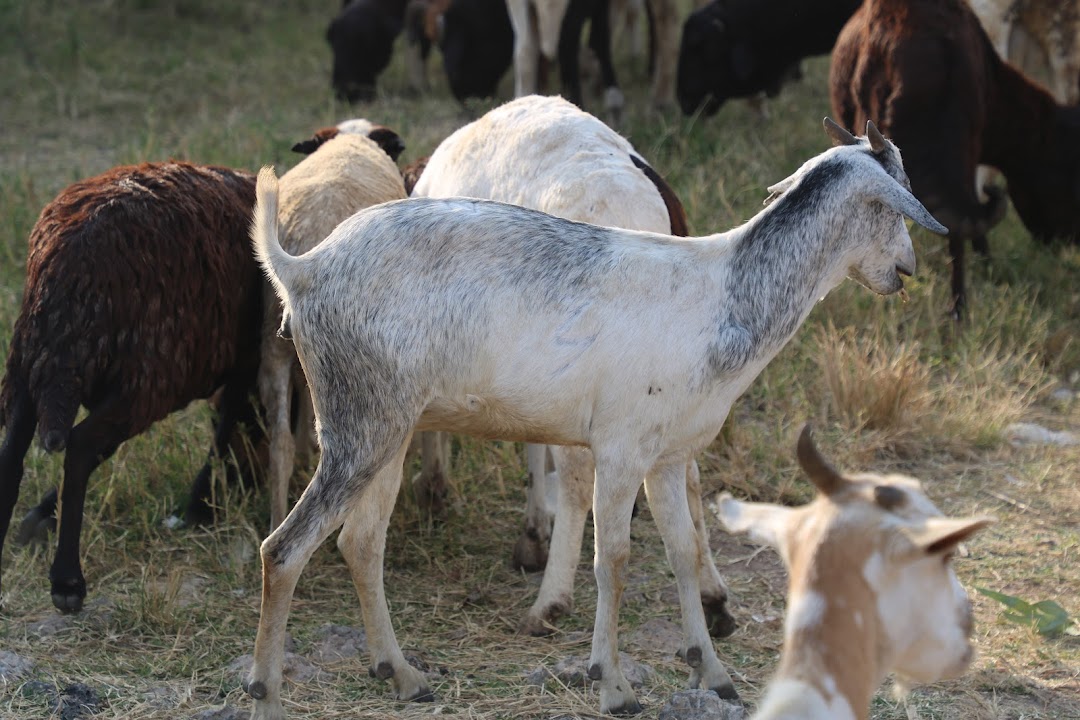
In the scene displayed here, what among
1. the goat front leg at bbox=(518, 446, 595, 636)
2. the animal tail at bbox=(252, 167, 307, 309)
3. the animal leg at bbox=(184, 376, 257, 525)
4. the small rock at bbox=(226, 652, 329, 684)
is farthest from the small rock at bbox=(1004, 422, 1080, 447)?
the animal tail at bbox=(252, 167, 307, 309)

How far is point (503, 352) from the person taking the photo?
3656mm

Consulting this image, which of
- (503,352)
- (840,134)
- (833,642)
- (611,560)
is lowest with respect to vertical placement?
(611,560)

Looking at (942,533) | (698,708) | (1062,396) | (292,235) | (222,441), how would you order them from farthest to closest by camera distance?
1. (1062,396)
2. (222,441)
3. (292,235)
4. (698,708)
5. (942,533)

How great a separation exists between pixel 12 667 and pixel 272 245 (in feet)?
5.13

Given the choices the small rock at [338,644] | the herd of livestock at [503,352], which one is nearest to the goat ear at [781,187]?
the herd of livestock at [503,352]

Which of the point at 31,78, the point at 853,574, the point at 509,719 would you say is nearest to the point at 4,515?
the point at 509,719

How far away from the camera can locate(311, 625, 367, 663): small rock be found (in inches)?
173

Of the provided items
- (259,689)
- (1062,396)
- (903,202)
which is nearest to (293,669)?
(259,689)

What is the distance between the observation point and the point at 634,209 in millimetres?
4602

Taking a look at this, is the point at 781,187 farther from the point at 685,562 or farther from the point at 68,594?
the point at 68,594

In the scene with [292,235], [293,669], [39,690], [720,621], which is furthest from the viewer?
[292,235]

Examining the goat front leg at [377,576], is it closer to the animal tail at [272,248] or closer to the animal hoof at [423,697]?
the animal hoof at [423,697]

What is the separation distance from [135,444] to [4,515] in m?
1.23

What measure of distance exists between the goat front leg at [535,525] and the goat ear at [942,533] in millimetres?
2785
